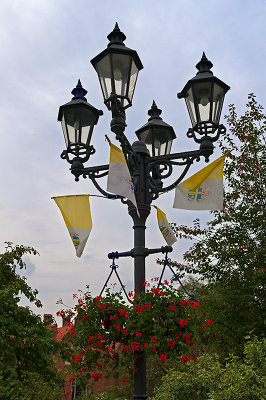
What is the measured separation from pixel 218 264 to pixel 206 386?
5.70 m

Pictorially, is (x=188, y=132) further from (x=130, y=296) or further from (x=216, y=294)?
(x=216, y=294)

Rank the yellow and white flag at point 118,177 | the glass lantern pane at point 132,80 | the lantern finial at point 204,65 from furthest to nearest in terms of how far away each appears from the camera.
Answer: the lantern finial at point 204,65
the glass lantern pane at point 132,80
the yellow and white flag at point 118,177

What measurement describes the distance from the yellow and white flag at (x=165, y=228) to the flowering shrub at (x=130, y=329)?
0.65 m

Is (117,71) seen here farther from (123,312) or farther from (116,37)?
(123,312)

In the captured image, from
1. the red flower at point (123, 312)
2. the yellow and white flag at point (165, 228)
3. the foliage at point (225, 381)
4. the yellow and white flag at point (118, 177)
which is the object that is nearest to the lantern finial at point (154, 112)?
the yellow and white flag at point (165, 228)

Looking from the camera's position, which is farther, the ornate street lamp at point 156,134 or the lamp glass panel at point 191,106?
the ornate street lamp at point 156,134

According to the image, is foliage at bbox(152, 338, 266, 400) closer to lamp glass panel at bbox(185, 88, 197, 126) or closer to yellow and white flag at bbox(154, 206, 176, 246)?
yellow and white flag at bbox(154, 206, 176, 246)

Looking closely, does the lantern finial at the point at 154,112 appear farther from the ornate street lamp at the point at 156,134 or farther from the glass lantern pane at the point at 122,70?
the glass lantern pane at the point at 122,70

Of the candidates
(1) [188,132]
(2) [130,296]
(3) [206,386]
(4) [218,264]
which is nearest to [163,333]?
(2) [130,296]

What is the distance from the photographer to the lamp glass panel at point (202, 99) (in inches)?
219

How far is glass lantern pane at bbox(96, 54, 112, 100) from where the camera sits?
499 centimetres

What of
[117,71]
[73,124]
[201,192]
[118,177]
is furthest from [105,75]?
A: [201,192]

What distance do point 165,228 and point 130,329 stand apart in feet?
Answer: 4.84

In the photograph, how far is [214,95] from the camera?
18.2 feet
